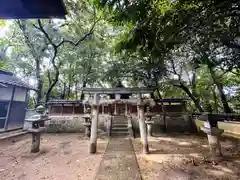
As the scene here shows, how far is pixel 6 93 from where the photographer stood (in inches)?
371

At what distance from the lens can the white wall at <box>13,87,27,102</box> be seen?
10330mm

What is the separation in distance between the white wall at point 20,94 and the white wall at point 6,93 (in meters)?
0.48

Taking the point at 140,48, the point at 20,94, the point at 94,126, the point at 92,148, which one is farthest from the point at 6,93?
the point at 140,48

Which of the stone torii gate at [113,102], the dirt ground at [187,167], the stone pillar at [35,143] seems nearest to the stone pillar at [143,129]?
the stone torii gate at [113,102]

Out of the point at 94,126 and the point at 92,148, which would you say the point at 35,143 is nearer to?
the point at 92,148

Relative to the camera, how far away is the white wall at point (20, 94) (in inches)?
407

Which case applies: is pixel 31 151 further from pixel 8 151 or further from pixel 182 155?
pixel 182 155

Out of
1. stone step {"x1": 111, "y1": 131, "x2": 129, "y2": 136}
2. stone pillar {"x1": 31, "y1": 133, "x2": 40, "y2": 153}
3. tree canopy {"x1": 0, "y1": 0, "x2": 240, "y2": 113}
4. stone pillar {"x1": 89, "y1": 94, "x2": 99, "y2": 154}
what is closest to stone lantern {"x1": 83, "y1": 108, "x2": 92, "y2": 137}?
stone step {"x1": 111, "y1": 131, "x2": 129, "y2": 136}

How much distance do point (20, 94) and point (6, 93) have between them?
1435 mm

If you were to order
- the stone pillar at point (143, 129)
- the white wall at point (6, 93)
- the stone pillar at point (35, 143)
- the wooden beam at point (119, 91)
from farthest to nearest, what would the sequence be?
the white wall at point (6, 93), the wooden beam at point (119, 91), the stone pillar at point (35, 143), the stone pillar at point (143, 129)

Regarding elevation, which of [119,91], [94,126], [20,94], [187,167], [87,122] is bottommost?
[187,167]

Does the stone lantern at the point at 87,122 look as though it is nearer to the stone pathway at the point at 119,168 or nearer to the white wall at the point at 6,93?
the stone pathway at the point at 119,168

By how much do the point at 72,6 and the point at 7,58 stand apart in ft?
32.5

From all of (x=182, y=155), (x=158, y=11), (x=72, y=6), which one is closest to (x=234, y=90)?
(x=182, y=155)
